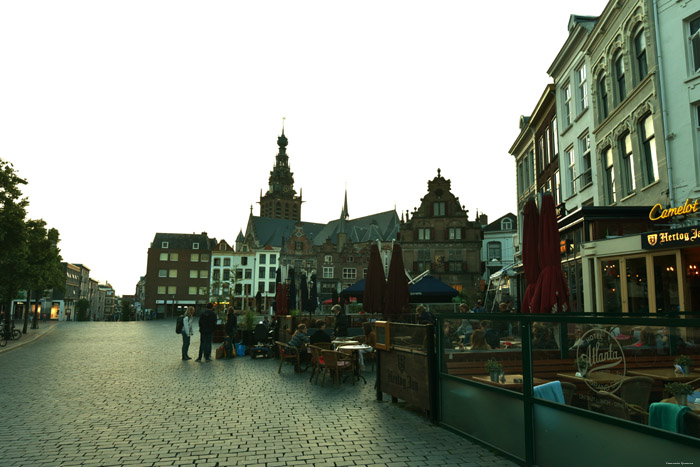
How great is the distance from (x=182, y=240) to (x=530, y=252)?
8594cm

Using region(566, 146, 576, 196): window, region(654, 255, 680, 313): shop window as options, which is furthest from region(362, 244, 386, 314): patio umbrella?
region(566, 146, 576, 196): window

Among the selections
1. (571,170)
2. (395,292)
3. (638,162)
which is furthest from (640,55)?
(395,292)

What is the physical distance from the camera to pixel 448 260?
5850 centimetres

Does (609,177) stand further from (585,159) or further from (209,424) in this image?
(209,424)

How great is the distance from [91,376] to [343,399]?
7011 mm

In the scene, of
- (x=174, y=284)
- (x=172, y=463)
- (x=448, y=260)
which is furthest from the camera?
(x=174, y=284)

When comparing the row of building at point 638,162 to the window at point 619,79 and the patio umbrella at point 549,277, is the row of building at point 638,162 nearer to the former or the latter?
the window at point 619,79

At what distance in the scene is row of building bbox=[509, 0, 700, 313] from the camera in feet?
44.0

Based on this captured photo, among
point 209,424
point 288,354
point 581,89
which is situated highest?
point 581,89

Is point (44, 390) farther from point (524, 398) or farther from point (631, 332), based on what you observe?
point (631, 332)

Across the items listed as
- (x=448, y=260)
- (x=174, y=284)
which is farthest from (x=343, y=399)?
(x=174, y=284)

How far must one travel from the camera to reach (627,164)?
18000mm

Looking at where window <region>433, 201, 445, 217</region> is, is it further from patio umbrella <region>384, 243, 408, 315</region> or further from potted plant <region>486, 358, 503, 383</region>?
potted plant <region>486, 358, 503, 383</region>

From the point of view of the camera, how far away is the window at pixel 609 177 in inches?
752
